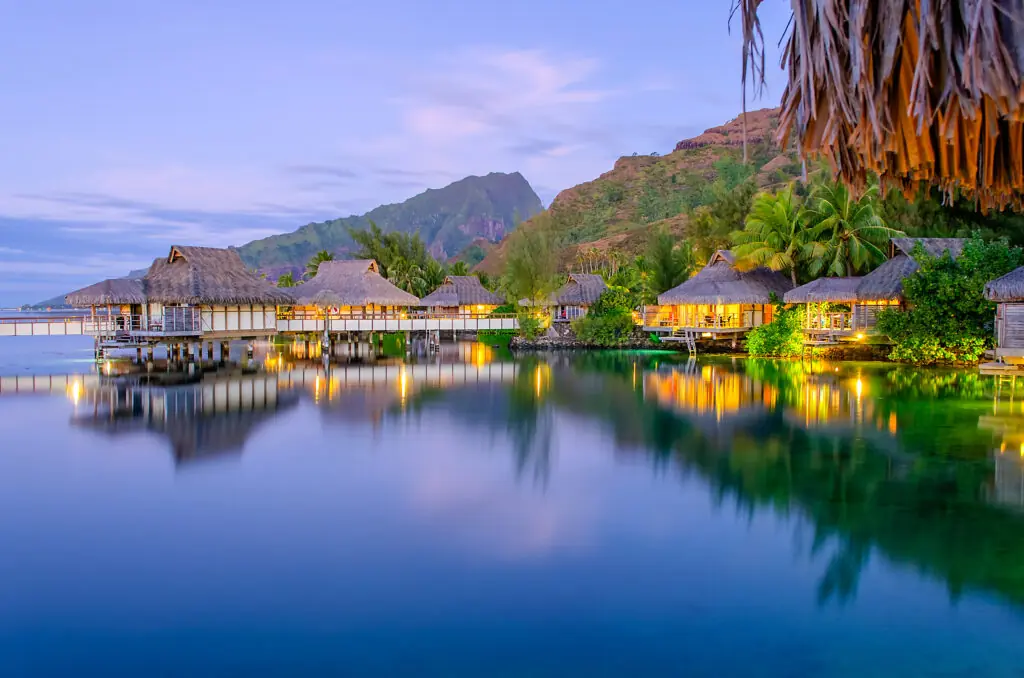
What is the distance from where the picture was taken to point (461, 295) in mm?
38812

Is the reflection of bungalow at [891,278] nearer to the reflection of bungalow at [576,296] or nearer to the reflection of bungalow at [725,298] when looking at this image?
the reflection of bungalow at [725,298]

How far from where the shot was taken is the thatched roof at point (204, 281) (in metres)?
25.4

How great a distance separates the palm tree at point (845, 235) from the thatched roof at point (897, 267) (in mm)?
1686

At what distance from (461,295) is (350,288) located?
6.51 meters

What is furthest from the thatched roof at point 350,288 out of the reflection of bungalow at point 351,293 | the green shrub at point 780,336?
the green shrub at point 780,336

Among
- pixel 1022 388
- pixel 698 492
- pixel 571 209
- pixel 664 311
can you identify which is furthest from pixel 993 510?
pixel 571 209

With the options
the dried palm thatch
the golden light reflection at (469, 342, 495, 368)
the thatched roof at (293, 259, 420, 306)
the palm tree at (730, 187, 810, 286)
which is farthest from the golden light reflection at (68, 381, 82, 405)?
the palm tree at (730, 187, 810, 286)

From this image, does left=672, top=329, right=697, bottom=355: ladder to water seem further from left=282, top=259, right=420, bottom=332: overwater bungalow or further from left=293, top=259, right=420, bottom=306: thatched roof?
left=293, top=259, right=420, bottom=306: thatched roof

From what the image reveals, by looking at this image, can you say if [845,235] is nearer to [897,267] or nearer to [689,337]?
[897,267]

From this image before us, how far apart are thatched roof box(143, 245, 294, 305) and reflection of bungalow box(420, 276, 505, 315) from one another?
1036 centimetres

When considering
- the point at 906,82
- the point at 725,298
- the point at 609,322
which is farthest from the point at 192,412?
the point at 609,322

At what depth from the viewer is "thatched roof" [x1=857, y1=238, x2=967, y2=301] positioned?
22.4 m

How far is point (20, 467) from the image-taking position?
37.9 ft

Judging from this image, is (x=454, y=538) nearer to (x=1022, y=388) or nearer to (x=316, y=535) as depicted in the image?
(x=316, y=535)
